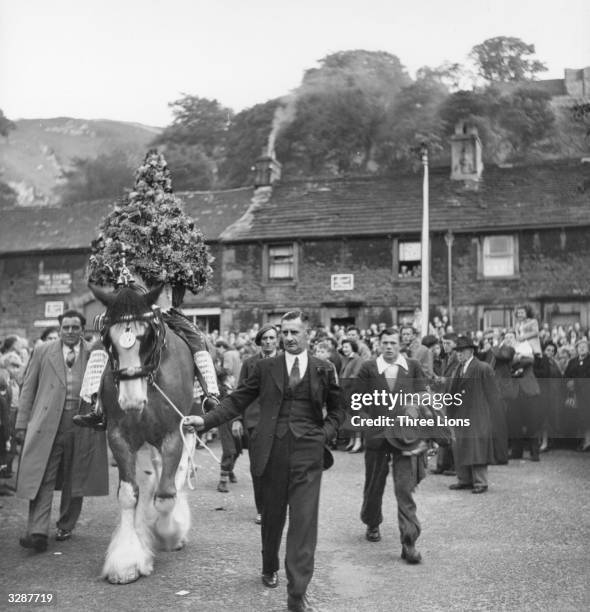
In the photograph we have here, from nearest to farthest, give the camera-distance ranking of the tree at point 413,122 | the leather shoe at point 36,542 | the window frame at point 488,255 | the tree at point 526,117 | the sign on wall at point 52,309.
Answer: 1. the leather shoe at point 36,542
2. the window frame at point 488,255
3. the sign on wall at point 52,309
4. the tree at point 413,122
5. the tree at point 526,117

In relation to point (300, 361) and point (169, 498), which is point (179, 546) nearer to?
point (169, 498)

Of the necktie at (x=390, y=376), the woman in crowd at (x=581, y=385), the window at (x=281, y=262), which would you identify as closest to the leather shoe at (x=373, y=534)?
the necktie at (x=390, y=376)

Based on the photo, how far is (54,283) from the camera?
32.3 meters

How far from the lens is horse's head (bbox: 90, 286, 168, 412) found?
19.1ft

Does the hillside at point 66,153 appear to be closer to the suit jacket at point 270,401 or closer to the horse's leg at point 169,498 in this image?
the horse's leg at point 169,498

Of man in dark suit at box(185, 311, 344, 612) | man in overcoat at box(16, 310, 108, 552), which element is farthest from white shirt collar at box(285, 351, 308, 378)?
man in overcoat at box(16, 310, 108, 552)

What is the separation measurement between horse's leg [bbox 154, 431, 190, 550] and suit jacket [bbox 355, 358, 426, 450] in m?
1.74

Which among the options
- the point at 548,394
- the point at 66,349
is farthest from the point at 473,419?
the point at 66,349

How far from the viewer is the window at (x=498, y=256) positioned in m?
27.3

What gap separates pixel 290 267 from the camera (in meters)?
29.2

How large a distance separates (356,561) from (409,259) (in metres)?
22.0

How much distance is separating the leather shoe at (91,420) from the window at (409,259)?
72.5ft

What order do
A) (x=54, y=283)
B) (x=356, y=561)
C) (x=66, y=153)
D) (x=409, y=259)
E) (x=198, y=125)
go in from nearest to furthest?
(x=356, y=561)
(x=409, y=259)
(x=54, y=283)
(x=198, y=125)
(x=66, y=153)

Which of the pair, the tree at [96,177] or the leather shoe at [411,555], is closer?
the leather shoe at [411,555]
